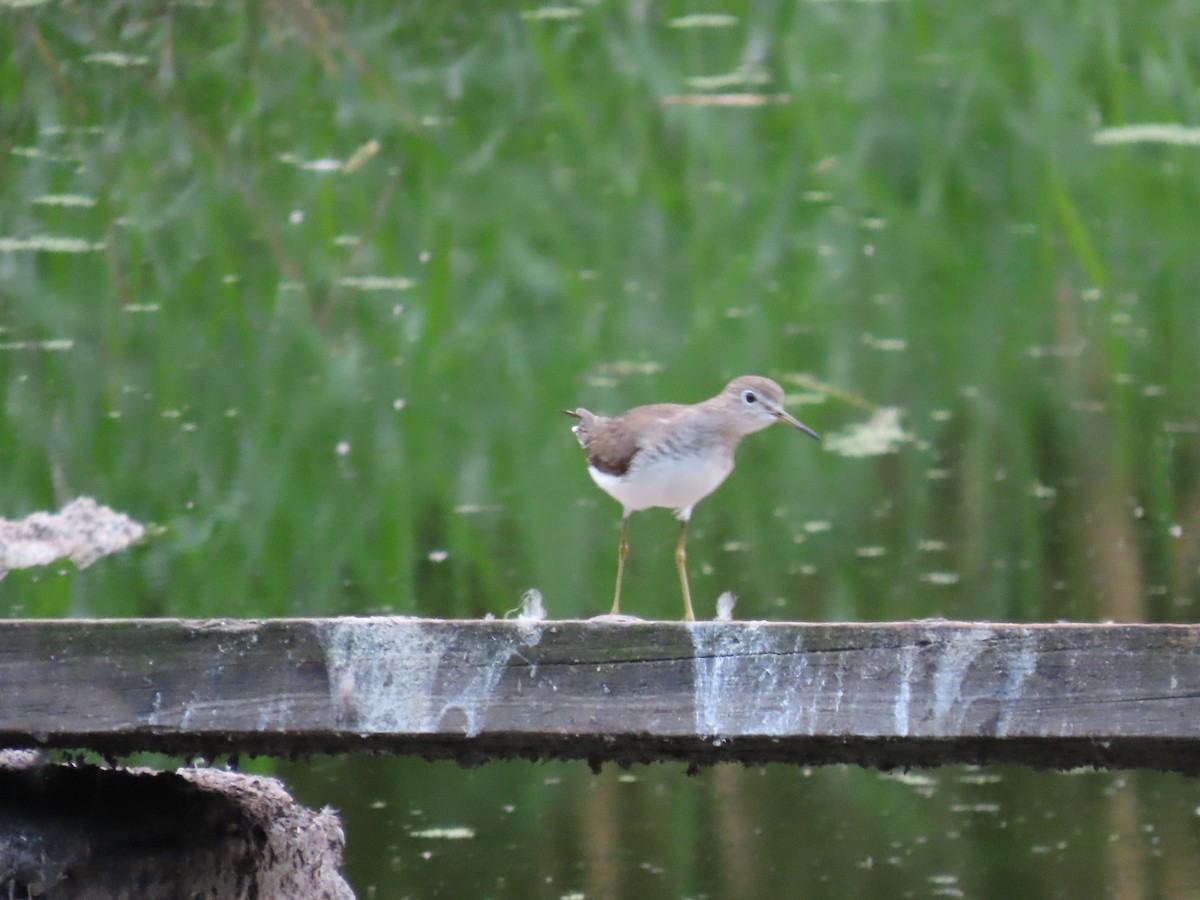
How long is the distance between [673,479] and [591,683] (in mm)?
1002

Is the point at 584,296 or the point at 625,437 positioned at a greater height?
the point at 625,437

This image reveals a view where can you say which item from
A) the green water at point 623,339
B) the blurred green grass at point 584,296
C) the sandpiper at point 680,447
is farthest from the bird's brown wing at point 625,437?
the blurred green grass at point 584,296

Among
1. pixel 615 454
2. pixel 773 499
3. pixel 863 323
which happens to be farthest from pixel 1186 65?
pixel 615 454

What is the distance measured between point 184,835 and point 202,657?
538 mm

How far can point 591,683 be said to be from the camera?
8.98ft

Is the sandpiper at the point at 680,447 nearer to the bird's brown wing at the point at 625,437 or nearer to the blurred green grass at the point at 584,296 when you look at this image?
the bird's brown wing at the point at 625,437

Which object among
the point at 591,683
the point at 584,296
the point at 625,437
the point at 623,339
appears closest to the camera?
the point at 591,683

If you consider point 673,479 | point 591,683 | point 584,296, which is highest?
point 591,683

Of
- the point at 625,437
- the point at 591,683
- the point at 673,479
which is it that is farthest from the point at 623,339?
the point at 591,683

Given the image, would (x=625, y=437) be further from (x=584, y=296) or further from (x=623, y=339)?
(x=584, y=296)

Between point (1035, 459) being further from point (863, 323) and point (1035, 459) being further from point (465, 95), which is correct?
point (465, 95)

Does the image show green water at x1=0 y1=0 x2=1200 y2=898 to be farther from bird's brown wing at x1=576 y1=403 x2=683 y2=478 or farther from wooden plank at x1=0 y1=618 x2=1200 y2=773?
wooden plank at x1=0 y1=618 x2=1200 y2=773

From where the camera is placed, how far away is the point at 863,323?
8.46 m

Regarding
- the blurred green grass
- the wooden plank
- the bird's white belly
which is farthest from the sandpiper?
the blurred green grass
